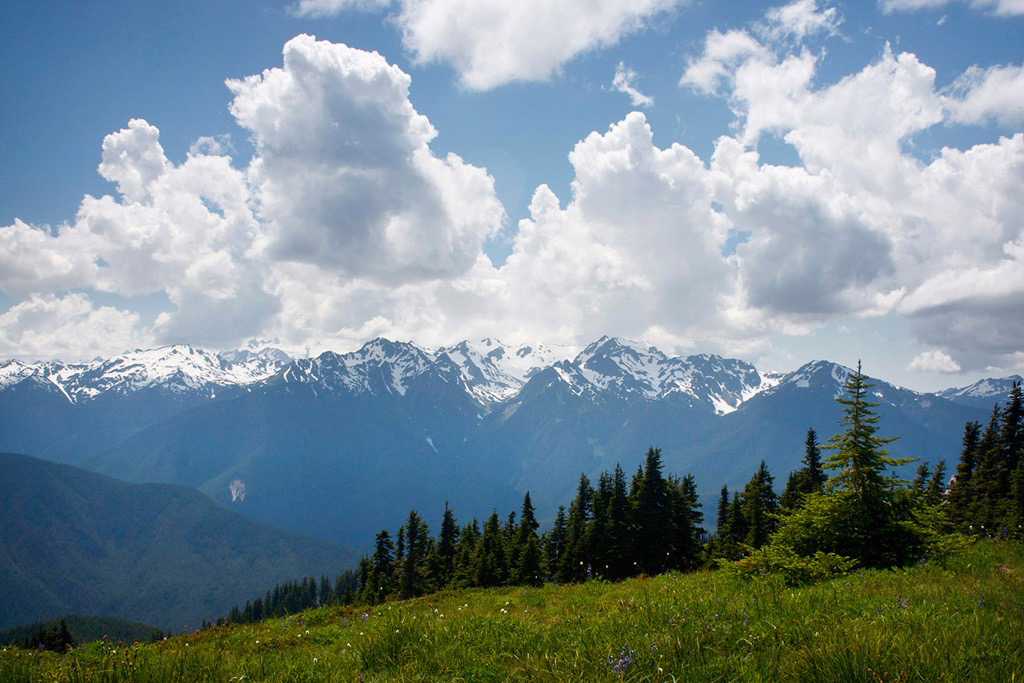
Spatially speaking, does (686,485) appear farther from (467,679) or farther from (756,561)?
(467,679)

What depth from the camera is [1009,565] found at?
9.59 metres

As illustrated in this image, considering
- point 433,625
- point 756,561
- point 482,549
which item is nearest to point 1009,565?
point 756,561

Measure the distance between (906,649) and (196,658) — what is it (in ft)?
24.4

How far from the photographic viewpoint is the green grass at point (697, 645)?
14.7 feet

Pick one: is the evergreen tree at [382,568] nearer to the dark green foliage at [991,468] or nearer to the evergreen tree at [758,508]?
the evergreen tree at [758,508]

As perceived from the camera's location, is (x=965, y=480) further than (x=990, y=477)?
Yes

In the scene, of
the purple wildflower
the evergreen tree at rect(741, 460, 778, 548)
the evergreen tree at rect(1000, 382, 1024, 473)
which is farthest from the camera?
the evergreen tree at rect(1000, 382, 1024, 473)

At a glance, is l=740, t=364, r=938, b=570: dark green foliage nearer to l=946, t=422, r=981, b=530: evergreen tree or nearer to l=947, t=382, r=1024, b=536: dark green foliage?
l=947, t=382, r=1024, b=536: dark green foliage

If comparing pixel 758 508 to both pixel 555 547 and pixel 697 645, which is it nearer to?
pixel 555 547

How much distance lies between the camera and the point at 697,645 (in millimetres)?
5359

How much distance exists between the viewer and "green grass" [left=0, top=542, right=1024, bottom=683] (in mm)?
4469

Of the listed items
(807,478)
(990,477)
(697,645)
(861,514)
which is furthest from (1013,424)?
(697,645)

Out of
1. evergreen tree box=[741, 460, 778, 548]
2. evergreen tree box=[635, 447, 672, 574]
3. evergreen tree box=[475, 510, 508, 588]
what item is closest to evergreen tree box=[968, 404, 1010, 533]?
evergreen tree box=[741, 460, 778, 548]

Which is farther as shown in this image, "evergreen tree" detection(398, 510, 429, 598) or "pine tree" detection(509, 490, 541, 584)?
"evergreen tree" detection(398, 510, 429, 598)
